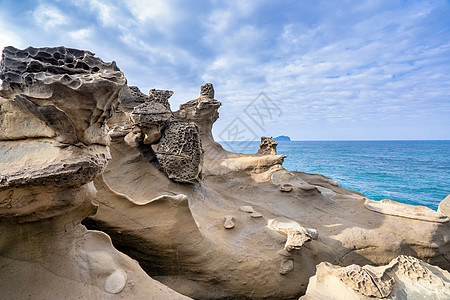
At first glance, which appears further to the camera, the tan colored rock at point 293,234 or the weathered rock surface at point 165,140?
the weathered rock surface at point 165,140

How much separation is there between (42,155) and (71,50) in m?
0.76

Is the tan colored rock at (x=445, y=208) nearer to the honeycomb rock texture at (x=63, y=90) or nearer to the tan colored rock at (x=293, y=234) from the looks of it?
the tan colored rock at (x=293, y=234)

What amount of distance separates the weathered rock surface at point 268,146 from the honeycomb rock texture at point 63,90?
584 centimetres

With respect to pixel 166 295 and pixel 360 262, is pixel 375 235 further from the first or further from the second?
pixel 166 295

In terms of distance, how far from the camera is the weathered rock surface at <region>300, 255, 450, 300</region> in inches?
80.6

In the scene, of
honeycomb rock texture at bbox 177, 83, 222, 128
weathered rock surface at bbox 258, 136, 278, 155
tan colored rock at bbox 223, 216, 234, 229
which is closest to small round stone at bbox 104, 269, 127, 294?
tan colored rock at bbox 223, 216, 234, 229

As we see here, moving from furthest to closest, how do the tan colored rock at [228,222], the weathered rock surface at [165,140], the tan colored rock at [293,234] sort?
the weathered rock surface at [165,140] → the tan colored rock at [228,222] → the tan colored rock at [293,234]

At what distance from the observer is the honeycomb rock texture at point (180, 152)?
12.0 feet

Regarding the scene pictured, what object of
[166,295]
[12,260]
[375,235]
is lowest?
[375,235]

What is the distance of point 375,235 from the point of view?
12.2ft

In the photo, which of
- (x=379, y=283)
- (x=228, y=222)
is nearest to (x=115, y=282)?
(x=228, y=222)

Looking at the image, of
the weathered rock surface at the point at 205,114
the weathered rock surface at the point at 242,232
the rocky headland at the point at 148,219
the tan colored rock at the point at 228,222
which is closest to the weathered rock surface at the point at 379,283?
the rocky headland at the point at 148,219

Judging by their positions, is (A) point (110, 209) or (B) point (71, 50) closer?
(B) point (71, 50)

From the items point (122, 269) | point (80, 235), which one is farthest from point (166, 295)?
point (80, 235)
